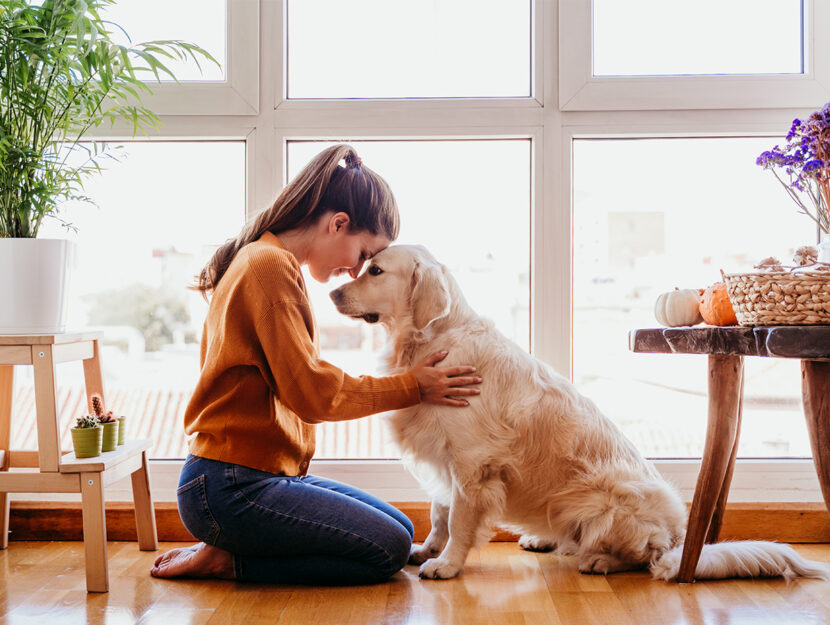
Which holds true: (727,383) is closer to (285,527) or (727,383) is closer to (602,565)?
(602,565)

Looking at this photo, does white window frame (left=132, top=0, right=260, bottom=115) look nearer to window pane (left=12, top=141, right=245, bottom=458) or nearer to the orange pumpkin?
window pane (left=12, top=141, right=245, bottom=458)

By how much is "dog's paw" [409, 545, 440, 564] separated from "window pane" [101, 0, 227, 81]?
5.61 feet

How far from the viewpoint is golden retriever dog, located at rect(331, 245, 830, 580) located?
2.02 metres

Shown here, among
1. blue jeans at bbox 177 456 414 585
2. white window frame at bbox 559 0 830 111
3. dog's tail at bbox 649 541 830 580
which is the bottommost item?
dog's tail at bbox 649 541 830 580

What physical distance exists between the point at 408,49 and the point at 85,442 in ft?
5.44

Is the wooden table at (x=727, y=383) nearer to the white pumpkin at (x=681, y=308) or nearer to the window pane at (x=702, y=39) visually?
the white pumpkin at (x=681, y=308)

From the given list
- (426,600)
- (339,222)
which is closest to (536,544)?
(426,600)

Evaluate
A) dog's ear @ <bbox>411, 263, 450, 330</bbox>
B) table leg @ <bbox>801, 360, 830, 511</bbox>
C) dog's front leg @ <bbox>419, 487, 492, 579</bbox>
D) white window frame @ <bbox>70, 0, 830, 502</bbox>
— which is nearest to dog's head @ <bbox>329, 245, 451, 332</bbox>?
dog's ear @ <bbox>411, 263, 450, 330</bbox>

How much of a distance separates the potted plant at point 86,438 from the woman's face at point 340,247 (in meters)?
0.73

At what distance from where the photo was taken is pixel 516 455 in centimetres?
205

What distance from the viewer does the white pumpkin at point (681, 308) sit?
2.03 metres

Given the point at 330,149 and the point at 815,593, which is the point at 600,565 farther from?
the point at 330,149

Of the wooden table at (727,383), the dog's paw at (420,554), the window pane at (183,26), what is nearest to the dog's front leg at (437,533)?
the dog's paw at (420,554)

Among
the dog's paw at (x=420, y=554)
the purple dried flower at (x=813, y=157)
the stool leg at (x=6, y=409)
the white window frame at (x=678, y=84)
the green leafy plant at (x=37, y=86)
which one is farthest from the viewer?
the white window frame at (x=678, y=84)
